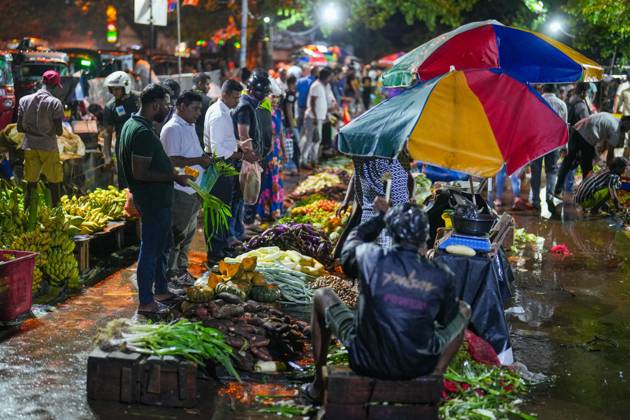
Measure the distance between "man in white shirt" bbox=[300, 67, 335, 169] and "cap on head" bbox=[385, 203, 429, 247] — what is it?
551 inches

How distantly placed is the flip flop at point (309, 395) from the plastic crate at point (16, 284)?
308 centimetres

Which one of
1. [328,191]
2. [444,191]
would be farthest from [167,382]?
[328,191]

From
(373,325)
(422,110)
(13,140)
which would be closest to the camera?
(373,325)

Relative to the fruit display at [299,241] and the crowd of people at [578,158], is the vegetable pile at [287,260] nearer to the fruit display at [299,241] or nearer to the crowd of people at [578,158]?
the fruit display at [299,241]

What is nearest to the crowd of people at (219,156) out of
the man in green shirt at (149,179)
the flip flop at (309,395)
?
the man in green shirt at (149,179)

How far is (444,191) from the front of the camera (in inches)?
370

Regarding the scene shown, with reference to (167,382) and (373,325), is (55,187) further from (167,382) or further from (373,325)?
(373,325)

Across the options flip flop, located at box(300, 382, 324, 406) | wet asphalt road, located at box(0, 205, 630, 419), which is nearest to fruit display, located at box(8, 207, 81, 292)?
wet asphalt road, located at box(0, 205, 630, 419)

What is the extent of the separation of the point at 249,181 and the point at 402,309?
6.04 meters

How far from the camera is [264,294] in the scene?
27.1 feet

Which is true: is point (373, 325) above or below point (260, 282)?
above

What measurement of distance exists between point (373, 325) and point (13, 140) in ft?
33.4

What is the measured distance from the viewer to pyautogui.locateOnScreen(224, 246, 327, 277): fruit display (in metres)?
9.13

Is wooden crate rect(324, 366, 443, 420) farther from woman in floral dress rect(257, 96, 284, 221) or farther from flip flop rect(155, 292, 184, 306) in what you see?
woman in floral dress rect(257, 96, 284, 221)
